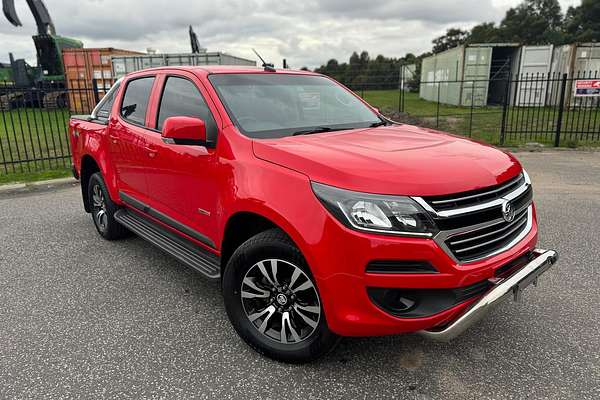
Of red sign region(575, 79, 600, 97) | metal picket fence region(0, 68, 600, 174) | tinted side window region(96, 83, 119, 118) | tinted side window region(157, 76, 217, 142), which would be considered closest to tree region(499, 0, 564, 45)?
metal picket fence region(0, 68, 600, 174)

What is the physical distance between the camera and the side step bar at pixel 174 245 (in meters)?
3.19

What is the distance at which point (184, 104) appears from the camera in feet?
11.7

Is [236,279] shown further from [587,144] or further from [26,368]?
[587,144]

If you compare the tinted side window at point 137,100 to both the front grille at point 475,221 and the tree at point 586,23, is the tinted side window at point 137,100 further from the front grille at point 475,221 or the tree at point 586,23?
the tree at point 586,23

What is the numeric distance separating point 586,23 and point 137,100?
72.2 m

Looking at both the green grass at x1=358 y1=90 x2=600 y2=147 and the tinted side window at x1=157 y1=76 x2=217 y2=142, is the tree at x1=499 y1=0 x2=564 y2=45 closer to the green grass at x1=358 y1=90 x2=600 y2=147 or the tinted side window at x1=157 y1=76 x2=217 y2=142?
the green grass at x1=358 y1=90 x2=600 y2=147

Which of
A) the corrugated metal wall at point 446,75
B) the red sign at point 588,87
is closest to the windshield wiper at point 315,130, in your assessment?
the red sign at point 588,87

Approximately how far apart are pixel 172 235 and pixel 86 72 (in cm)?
2050

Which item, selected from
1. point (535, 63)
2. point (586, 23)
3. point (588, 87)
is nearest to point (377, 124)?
point (588, 87)

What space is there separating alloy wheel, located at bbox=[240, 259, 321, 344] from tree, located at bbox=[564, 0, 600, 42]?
218ft

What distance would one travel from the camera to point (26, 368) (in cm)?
276

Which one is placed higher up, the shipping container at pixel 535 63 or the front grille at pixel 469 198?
the shipping container at pixel 535 63

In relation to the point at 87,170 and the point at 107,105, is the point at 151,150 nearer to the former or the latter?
the point at 107,105

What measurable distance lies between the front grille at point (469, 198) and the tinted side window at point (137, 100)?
2.83 meters
